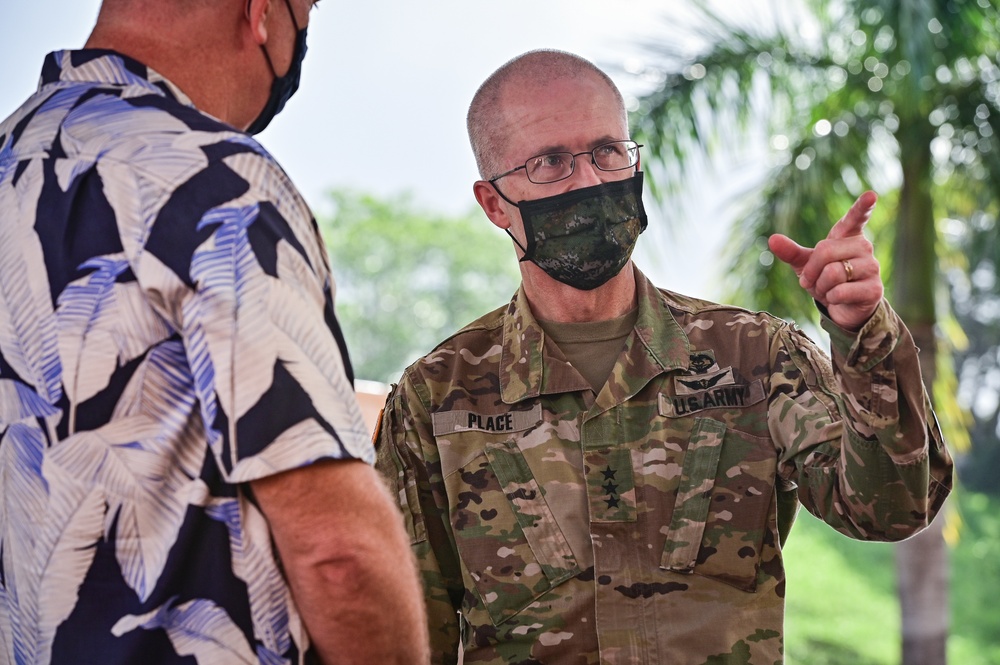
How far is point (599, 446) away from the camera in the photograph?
96.1 inches

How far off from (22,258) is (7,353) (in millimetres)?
123

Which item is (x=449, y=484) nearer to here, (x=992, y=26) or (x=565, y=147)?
(x=565, y=147)

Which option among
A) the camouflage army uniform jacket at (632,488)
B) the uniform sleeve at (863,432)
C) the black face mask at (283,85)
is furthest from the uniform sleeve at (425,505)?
the black face mask at (283,85)

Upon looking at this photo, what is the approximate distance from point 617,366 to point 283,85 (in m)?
1.16

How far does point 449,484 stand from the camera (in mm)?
2473

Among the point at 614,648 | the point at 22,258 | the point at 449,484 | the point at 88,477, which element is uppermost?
the point at 22,258

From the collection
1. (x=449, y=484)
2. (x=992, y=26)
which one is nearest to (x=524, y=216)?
(x=449, y=484)

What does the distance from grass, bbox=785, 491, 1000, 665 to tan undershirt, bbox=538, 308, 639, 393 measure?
1632cm

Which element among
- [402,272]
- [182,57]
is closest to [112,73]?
[182,57]

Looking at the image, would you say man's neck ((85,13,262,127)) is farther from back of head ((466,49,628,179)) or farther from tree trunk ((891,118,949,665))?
tree trunk ((891,118,949,665))

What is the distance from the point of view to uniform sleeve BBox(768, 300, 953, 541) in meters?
1.90

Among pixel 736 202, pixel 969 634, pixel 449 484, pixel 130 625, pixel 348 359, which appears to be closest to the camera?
pixel 130 625

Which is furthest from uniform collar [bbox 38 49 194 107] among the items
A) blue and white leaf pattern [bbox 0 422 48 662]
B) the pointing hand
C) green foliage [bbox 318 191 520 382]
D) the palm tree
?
green foliage [bbox 318 191 520 382]

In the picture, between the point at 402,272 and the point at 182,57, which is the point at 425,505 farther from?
the point at 402,272
